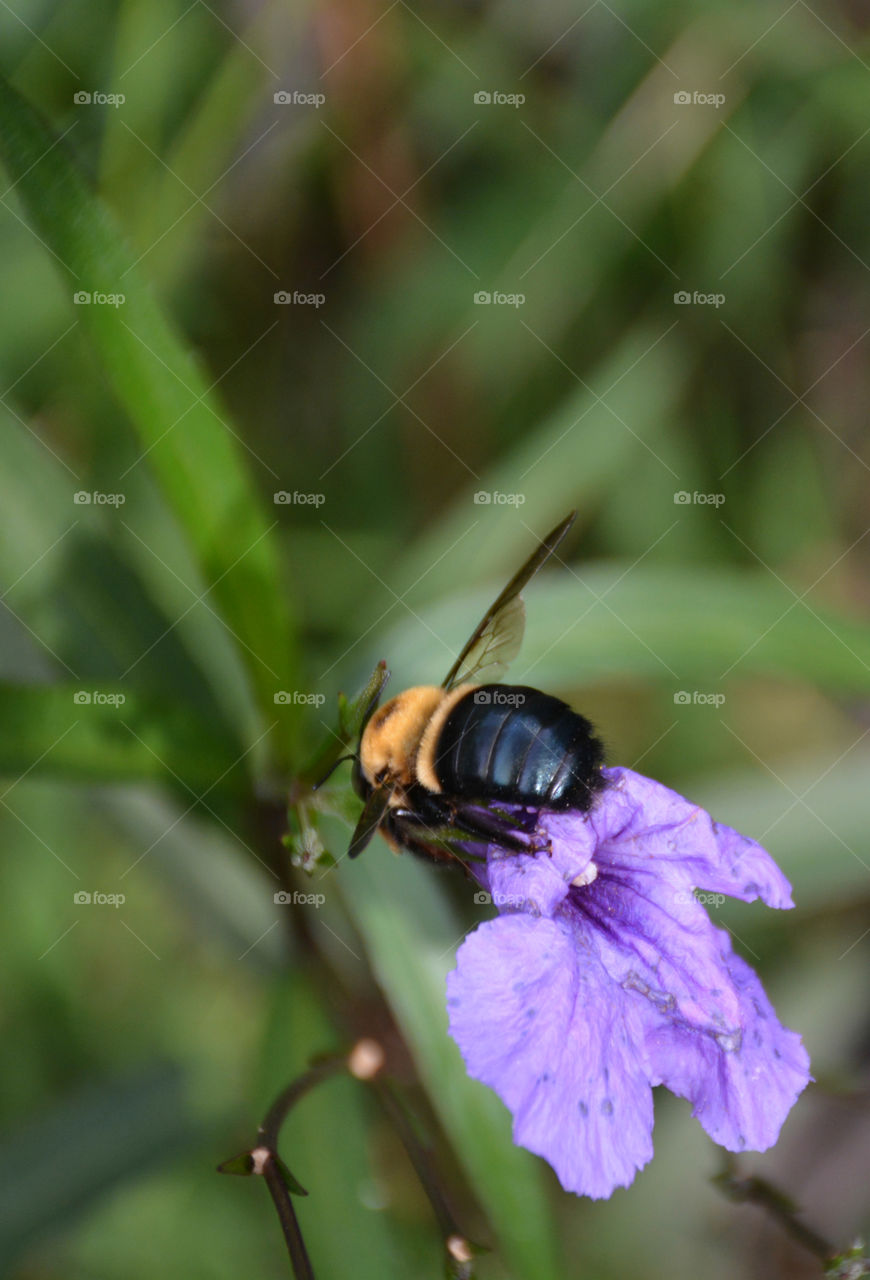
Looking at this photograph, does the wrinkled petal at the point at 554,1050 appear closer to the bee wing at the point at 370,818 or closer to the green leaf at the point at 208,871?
the bee wing at the point at 370,818

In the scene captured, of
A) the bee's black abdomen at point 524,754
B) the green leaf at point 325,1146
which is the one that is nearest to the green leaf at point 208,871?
the green leaf at point 325,1146

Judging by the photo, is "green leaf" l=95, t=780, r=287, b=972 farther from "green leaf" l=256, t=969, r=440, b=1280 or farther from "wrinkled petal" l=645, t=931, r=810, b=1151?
"wrinkled petal" l=645, t=931, r=810, b=1151

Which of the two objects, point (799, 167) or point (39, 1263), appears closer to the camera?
point (39, 1263)

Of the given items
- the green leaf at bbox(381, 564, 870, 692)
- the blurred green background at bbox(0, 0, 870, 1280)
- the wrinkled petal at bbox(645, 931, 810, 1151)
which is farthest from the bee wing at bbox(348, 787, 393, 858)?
the green leaf at bbox(381, 564, 870, 692)

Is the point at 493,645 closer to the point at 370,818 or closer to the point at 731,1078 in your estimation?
the point at 370,818

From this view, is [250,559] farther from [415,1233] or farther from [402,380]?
[415,1233]

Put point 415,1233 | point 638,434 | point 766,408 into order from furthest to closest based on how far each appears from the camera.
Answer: point 766,408
point 638,434
point 415,1233

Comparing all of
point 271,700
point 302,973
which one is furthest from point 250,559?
point 302,973
